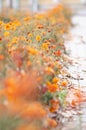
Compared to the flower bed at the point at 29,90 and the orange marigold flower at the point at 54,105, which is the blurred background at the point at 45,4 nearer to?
the flower bed at the point at 29,90

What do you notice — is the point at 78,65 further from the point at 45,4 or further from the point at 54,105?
the point at 45,4

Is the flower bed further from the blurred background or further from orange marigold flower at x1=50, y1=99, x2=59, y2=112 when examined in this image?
the blurred background

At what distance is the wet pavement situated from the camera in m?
4.75

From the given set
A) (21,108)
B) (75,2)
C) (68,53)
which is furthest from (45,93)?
(75,2)

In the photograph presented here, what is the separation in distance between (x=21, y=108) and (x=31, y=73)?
0.66 meters

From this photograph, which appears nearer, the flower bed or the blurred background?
the flower bed

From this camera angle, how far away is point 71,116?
494 centimetres

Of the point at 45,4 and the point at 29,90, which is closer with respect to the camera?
the point at 29,90

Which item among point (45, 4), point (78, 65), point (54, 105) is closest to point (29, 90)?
point (54, 105)

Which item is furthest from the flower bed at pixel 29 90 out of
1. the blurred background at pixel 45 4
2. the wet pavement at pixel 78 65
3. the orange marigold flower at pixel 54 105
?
the blurred background at pixel 45 4

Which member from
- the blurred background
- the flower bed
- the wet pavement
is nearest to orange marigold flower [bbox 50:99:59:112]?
the flower bed

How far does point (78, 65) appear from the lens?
7789 millimetres

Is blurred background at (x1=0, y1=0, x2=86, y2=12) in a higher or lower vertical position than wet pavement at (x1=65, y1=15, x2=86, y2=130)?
lower

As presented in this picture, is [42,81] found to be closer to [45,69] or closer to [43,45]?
[45,69]
